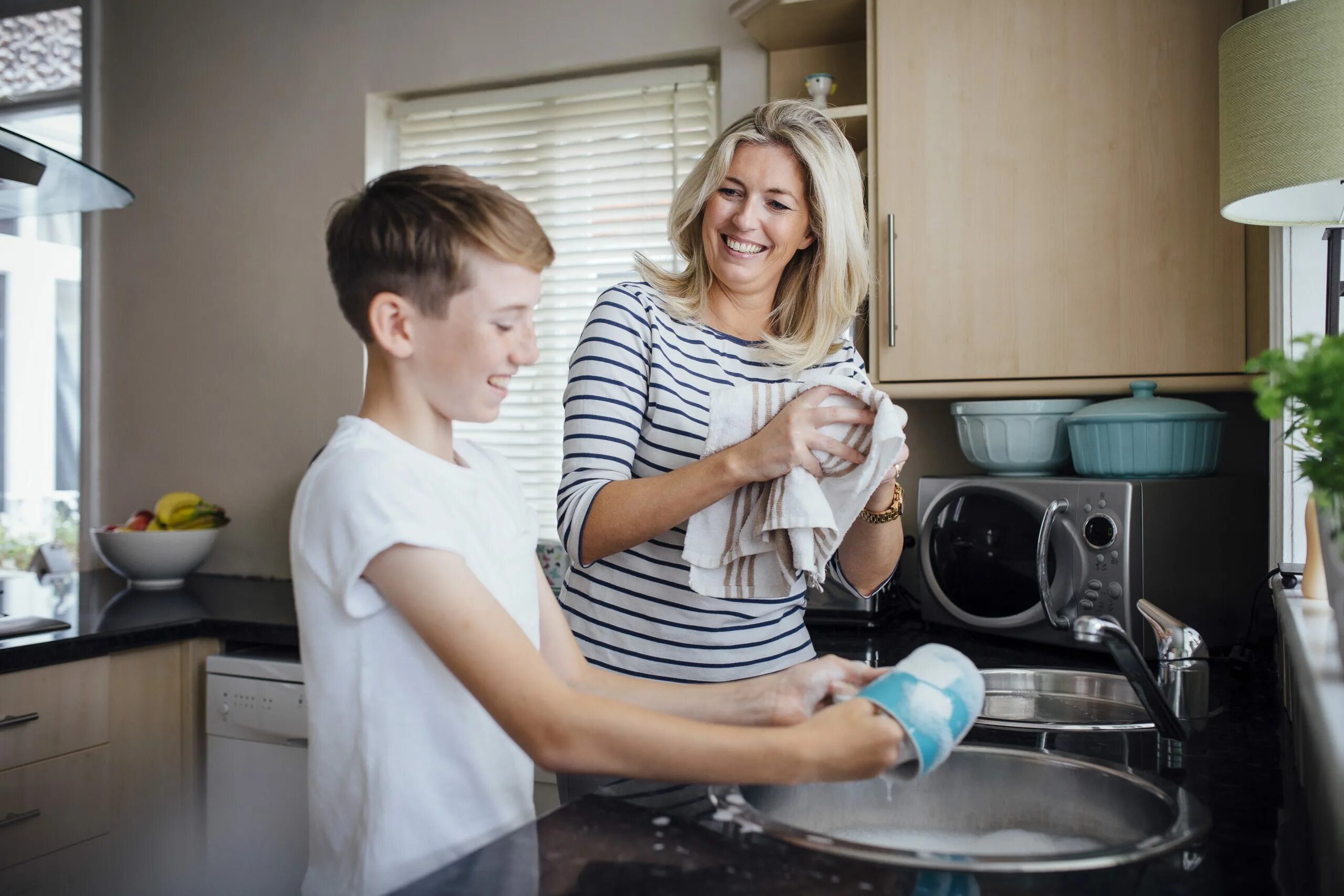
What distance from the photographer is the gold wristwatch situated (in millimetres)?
1343

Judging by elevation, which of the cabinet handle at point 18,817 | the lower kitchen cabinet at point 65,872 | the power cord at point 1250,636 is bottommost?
the lower kitchen cabinet at point 65,872

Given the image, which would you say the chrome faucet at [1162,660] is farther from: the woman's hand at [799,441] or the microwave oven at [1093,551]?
the woman's hand at [799,441]

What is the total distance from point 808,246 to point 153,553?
194cm

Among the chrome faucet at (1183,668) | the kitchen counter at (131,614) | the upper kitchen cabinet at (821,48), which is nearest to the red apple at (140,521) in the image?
the kitchen counter at (131,614)

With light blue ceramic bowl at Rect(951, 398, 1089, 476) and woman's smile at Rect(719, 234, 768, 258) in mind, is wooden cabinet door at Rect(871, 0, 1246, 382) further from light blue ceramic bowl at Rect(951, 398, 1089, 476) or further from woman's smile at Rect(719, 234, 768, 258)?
woman's smile at Rect(719, 234, 768, 258)

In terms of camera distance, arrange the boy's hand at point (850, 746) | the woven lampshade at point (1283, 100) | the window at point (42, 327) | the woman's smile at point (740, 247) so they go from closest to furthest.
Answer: the boy's hand at point (850, 746) → the woven lampshade at point (1283, 100) → the woman's smile at point (740, 247) → the window at point (42, 327)

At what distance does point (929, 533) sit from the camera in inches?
76.2

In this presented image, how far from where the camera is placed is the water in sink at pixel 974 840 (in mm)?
922

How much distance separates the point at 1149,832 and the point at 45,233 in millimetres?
3279

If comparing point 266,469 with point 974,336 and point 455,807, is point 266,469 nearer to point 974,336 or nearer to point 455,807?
point 974,336

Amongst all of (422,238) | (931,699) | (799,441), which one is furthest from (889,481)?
(422,238)

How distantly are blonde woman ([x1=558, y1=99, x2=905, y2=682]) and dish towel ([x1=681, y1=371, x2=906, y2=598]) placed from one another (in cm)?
2

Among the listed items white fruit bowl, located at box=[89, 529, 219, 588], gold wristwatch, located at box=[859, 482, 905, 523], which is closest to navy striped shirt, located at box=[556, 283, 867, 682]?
gold wristwatch, located at box=[859, 482, 905, 523]

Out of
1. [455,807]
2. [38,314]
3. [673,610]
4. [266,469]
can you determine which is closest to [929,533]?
[673,610]
